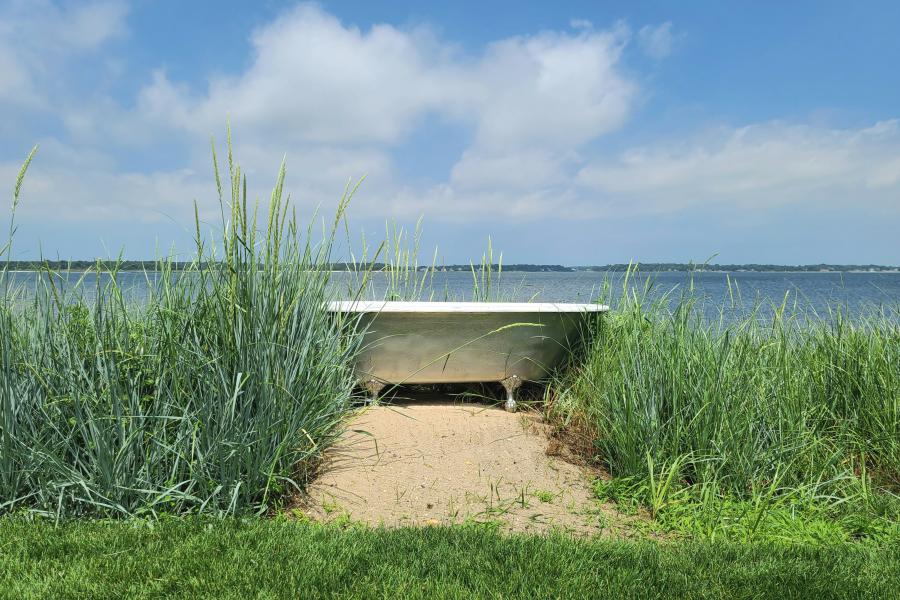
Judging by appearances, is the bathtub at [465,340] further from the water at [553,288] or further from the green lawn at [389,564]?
the green lawn at [389,564]

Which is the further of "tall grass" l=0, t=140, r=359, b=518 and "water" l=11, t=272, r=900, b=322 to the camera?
"water" l=11, t=272, r=900, b=322

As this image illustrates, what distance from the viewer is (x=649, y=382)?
313 centimetres

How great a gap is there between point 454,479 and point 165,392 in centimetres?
136

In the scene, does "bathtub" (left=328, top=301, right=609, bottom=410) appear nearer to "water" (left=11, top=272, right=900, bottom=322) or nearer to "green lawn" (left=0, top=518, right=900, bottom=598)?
"water" (left=11, top=272, right=900, bottom=322)

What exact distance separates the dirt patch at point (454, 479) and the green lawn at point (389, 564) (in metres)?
0.31

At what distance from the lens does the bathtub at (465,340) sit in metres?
4.01

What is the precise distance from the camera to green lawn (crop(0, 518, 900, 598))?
1993 millimetres

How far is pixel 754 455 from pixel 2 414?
326cm

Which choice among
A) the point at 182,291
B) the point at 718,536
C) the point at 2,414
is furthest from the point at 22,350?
the point at 718,536

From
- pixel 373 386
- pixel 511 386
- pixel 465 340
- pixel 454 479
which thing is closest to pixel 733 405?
pixel 454 479

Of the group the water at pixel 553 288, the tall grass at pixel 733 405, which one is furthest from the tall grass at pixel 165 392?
the tall grass at pixel 733 405

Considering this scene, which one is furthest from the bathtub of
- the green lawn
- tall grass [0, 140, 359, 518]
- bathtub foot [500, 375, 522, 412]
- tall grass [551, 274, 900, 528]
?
the green lawn

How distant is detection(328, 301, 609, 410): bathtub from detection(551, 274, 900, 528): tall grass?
27cm

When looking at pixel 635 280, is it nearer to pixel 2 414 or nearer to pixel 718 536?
pixel 718 536
